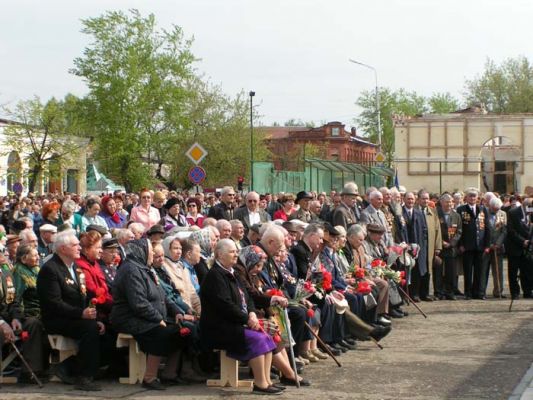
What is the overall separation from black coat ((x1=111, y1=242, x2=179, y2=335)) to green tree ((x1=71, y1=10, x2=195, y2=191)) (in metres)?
37.9

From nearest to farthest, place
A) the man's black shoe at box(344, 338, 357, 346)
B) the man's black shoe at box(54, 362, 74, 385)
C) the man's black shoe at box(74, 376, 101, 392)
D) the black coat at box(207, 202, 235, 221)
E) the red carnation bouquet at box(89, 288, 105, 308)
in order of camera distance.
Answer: the man's black shoe at box(74, 376, 101, 392), the man's black shoe at box(54, 362, 74, 385), the red carnation bouquet at box(89, 288, 105, 308), the man's black shoe at box(344, 338, 357, 346), the black coat at box(207, 202, 235, 221)

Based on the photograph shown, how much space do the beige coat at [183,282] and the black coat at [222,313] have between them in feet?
3.04

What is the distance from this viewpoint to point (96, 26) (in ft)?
155

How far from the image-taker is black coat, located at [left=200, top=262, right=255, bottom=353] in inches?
388

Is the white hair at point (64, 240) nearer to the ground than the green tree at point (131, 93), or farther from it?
nearer to the ground

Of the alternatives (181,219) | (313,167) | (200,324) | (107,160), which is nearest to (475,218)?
(181,219)

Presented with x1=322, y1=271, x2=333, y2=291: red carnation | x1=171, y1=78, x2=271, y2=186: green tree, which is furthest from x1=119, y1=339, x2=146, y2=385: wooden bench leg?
x1=171, y1=78, x2=271, y2=186: green tree

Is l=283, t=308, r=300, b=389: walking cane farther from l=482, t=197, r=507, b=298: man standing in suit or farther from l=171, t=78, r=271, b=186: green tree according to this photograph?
l=171, t=78, r=271, b=186: green tree

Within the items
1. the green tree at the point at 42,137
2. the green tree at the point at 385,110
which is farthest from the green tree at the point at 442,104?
the green tree at the point at 42,137

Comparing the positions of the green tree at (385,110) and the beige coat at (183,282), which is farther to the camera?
the green tree at (385,110)

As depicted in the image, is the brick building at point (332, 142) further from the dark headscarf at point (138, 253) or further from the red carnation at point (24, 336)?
the red carnation at point (24, 336)

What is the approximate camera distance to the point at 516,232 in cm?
1836

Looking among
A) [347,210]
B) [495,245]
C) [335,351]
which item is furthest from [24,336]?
[495,245]

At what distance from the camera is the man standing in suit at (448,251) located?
61.9 ft
